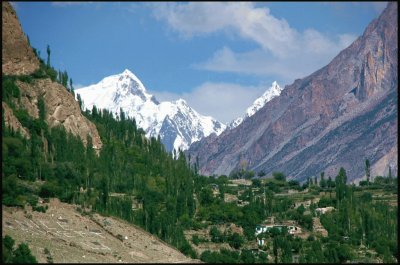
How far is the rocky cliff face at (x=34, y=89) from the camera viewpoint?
534 ft

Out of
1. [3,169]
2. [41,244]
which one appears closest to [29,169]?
[3,169]

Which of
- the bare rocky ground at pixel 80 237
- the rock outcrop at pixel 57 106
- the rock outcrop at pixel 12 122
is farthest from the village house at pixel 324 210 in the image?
the rock outcrop at pixel 12 122

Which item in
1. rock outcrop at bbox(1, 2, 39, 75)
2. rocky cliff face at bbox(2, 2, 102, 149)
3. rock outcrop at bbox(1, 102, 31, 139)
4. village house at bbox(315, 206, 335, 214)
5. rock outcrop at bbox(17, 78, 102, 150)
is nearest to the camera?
rock outcrop at bbox(1, 102, 31, 139)

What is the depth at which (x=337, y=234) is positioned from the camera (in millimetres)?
145375

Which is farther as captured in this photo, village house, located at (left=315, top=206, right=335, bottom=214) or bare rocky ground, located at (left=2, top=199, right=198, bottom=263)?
village house, located at (left=315, top=206, right=335, bottom=214)

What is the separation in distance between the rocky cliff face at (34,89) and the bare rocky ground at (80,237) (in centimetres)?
4092

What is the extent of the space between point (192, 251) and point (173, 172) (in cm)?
5187

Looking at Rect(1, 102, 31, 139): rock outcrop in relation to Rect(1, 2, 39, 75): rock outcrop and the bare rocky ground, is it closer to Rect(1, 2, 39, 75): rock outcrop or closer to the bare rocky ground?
Rect(1, 2, 39, 75): rock outcrop

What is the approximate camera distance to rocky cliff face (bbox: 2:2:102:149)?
163 meters

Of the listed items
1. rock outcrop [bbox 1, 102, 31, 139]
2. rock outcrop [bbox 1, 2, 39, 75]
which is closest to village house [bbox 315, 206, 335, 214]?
rock outcrop [bbox 1, 102, 31, 139]

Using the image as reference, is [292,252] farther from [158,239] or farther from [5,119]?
[5,119]

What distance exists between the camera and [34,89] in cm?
16388

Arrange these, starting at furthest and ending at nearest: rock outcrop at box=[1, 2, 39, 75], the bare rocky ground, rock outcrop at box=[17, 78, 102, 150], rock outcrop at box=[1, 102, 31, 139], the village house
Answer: the village house
rock outcrop at box=[1, 2, 39, 75]
rock outcrop at box=[17, 78, 102, 150]
rock outcrop at box=[1, 102, 31, 139]
the bare rocky ground

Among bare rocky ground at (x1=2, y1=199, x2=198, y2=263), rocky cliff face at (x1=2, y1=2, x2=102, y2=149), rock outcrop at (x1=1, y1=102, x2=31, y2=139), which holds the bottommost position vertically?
bare rocky ground at (x1=2, y1=199, x2=198, y2=263)
